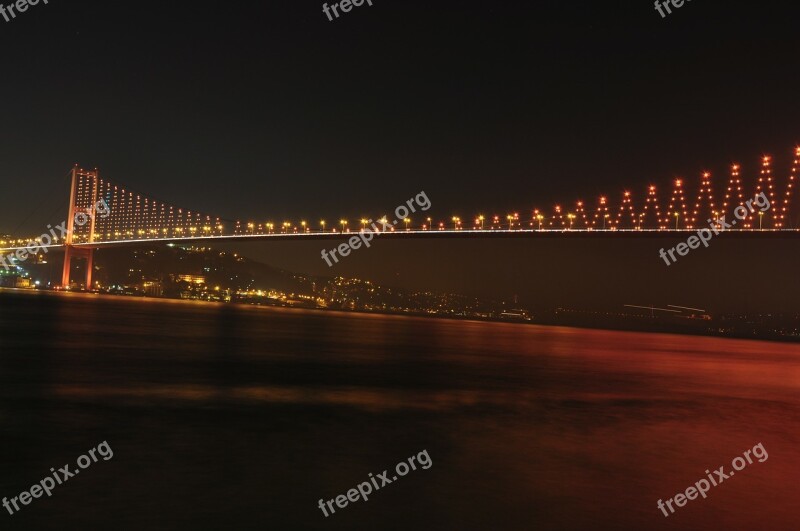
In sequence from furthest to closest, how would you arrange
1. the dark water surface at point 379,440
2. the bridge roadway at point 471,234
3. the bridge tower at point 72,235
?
the bridge tower at point 72,235 < the bridge roadway at point 471,234 < the dark water surface at point 379,440

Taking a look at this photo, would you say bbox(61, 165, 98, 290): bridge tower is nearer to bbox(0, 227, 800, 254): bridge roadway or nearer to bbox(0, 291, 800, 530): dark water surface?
bbox(0, 227, 800, 254): bridge roadway

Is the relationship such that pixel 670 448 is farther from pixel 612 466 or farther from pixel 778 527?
pixel 778 527

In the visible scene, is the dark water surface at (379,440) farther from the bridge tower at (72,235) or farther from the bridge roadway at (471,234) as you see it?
the bridge tower at (72,235)

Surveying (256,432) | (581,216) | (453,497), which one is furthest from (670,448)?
(581,216)

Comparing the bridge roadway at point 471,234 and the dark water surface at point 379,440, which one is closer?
the dark water surface at point 379,440

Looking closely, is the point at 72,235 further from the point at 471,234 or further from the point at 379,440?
the point at 379,440

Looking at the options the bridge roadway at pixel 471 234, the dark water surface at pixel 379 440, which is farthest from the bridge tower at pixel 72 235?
the dark water surface at pixel 379 440

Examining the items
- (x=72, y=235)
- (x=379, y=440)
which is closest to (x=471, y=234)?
(x=72, y=235)

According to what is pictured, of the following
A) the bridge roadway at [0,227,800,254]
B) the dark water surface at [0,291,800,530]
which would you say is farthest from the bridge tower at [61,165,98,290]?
the dark water surface at [0,291,800,530]
